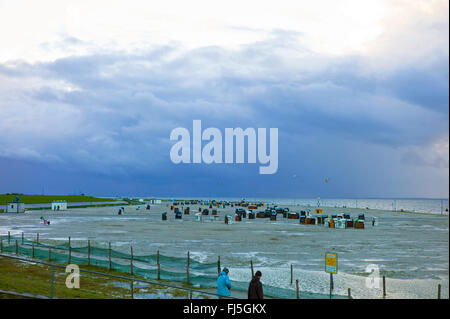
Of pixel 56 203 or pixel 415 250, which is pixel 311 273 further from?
pixel 56 203

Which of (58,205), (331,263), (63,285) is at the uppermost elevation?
(331,263)

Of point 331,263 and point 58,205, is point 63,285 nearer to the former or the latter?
point 331,263

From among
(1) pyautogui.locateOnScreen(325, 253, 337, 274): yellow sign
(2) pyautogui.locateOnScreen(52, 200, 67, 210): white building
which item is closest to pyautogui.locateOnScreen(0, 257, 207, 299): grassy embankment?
(1) pyautogui.locateOnScreen(325, 253, 337, 274): yellow sign

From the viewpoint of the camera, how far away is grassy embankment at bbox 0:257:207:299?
17.7 meters

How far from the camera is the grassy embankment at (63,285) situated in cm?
1772

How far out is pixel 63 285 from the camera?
20.4 meters

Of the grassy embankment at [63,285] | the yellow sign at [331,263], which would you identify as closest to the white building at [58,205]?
the grassy embankment at [63,285]

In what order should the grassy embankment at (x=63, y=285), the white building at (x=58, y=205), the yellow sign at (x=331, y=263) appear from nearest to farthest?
the grassy embankment at (x=63, y=285) < the yellow sign at (x=331, y=263) < the white building at (x=58, y=205)

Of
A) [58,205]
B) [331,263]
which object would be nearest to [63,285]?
[331,263]

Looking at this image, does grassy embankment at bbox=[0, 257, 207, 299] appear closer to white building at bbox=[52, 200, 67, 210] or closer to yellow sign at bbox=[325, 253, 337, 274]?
yellow sign at bbox=[325, 253, 337, 274]

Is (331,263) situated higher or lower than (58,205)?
higher

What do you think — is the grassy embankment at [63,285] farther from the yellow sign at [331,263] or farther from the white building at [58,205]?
the white building at [58,205]

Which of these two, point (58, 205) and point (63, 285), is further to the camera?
point (58, 205)
